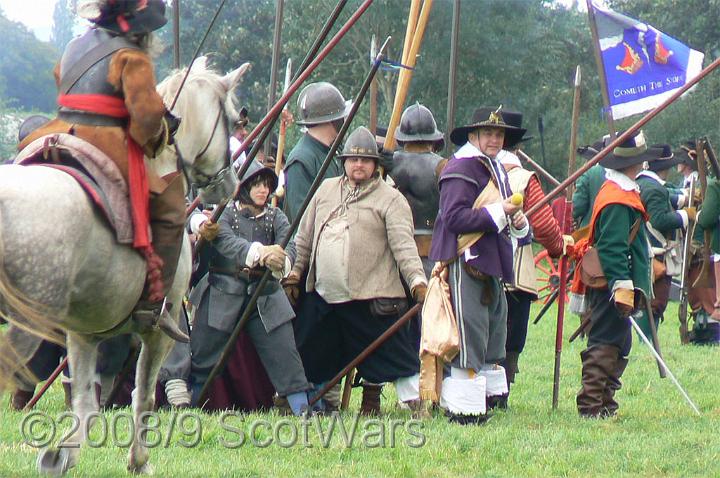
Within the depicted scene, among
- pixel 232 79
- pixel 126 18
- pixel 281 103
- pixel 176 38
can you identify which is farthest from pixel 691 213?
pixel 126 18

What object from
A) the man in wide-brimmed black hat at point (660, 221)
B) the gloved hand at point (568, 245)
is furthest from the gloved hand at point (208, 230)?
the man in wide-brimmed black hat at point (660, 221)

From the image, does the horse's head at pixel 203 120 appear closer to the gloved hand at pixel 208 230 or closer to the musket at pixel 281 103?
the musket at pixel 281 103

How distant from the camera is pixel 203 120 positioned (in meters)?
6.19

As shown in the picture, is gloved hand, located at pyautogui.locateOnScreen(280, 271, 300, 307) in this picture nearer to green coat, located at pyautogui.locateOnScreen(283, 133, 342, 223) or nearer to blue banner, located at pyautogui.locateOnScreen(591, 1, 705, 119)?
green coat, located at pyautogui.locateOnScreen(283, 133, 342, 223)

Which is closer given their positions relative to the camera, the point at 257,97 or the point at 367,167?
the point at 367,167

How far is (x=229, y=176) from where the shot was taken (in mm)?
6488

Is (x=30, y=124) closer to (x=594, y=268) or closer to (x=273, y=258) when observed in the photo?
(x=273, y=258)

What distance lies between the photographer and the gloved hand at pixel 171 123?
18.6 ft

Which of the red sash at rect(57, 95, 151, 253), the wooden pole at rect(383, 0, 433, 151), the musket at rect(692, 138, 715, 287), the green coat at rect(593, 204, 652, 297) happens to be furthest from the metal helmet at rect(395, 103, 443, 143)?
the musket at rect(692, 138, 715, 287)

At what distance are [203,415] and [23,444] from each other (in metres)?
1.38

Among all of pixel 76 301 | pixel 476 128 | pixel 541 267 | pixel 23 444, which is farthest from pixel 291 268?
pixel 541 267

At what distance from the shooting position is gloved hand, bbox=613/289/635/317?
320 inches

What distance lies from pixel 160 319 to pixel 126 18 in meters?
1.38

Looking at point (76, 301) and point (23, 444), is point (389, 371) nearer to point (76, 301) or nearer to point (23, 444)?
point (23, 444)
